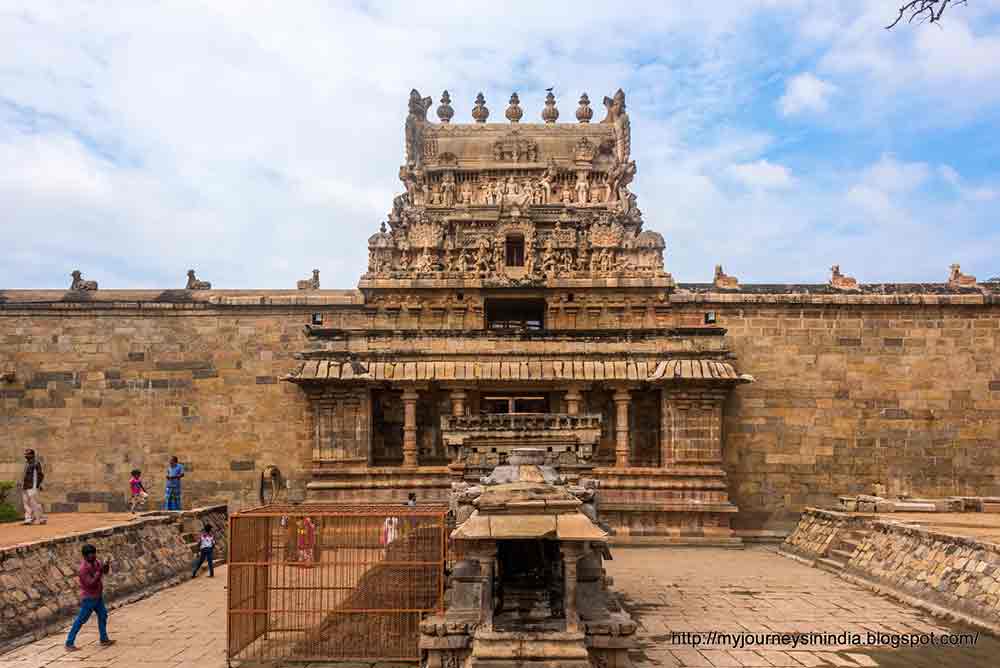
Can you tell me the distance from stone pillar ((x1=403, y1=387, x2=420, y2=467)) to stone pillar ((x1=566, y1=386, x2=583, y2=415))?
3.81m

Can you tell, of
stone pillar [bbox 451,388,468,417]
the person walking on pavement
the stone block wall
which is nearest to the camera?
the person walking on pavement

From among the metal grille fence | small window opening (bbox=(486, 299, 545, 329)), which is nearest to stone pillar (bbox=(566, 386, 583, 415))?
small window opening (bbox=(486, 299, 545, 329))

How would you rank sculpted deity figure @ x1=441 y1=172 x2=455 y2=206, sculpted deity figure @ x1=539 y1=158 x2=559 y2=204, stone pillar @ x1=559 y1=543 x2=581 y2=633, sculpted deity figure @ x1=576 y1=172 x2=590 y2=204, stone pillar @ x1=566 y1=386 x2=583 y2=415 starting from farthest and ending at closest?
sculpted deity figure @ x1=576 y1=172 x2=590 y2=204 → sculpted deity figure @ x1=441 y1=172 x2=455 y2=206 → sculpted deity figure @ x1=539 y1=158 x2=559 y2=204 → stone pillar @ x1=566 y1=386 x2=583 y2=415 → stone pillar @ x1=559 y1=543 x2=581 y2=633

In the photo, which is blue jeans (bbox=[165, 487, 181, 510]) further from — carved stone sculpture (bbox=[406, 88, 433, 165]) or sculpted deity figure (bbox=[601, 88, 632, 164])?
sculpted deity figure (bbox=[601, 88, 632, 164])

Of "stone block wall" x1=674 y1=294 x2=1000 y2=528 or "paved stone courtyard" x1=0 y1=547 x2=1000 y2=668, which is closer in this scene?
"paved stone courtyard" x1=0 y1=547 x2=1000 y2=668

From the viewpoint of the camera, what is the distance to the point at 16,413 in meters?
20.3

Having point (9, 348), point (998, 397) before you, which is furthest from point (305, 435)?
point (998, 397)

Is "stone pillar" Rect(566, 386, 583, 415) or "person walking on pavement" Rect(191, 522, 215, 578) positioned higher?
"stone pillar" Rect(566, 386, 583, 415)

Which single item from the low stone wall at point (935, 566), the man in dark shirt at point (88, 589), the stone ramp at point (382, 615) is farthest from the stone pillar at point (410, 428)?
the low stone wall at point (935, 566)

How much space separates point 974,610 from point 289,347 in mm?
17088

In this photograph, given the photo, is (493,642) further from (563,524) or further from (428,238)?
(428,238)

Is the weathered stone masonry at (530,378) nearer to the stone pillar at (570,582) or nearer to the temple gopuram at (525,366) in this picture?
the temple gopuram at (525,366)

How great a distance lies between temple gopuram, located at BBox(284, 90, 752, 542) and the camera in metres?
17.6

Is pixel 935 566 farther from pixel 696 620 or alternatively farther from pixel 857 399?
pixel 857 399
